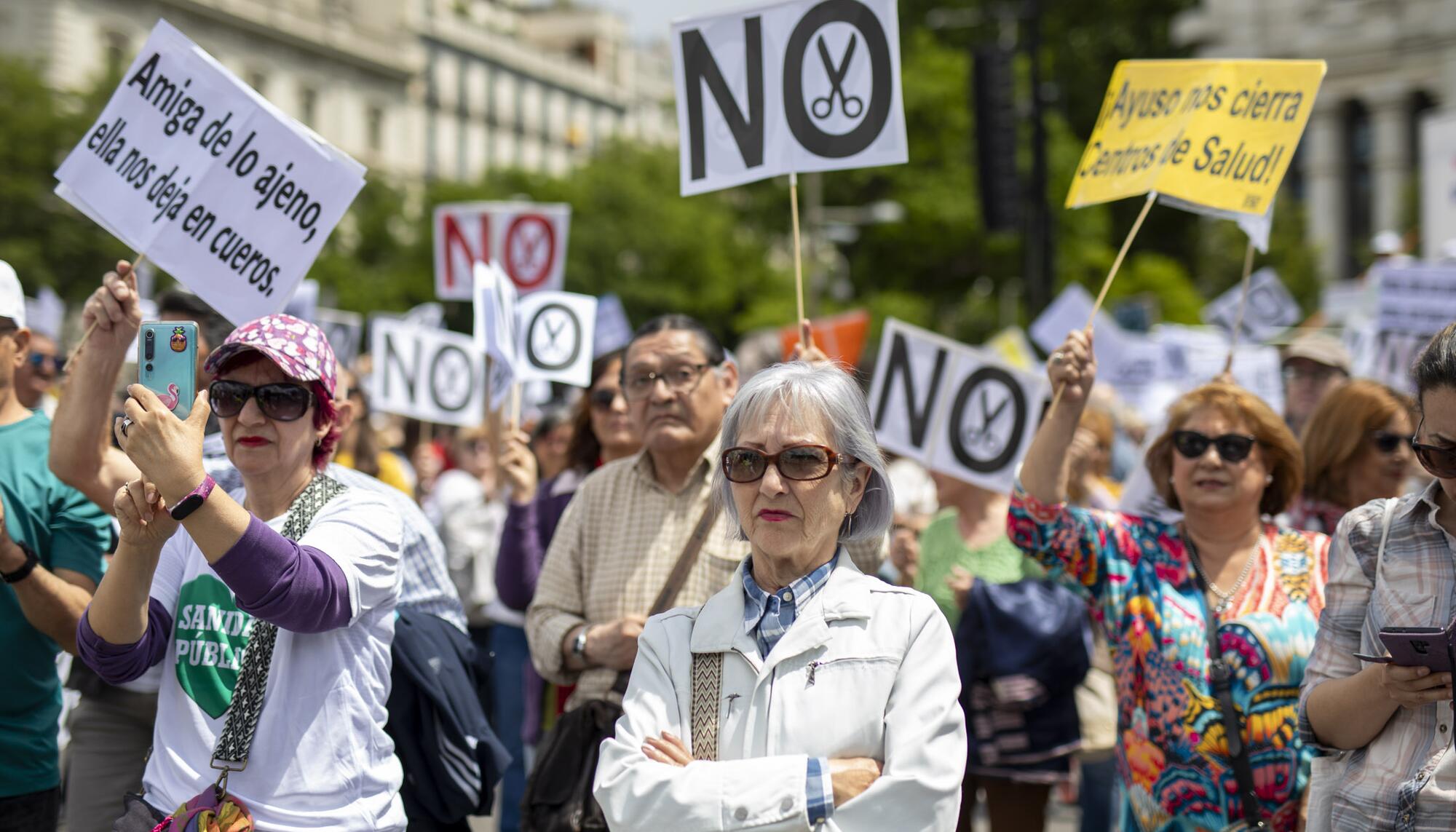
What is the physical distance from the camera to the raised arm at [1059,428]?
4.26m

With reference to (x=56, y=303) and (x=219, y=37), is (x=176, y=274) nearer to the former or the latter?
(x=56, y=303)

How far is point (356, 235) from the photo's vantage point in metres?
53.6

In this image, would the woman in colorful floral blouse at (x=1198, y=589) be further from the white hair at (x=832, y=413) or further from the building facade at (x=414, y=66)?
the building facade at (x=414, y=66)

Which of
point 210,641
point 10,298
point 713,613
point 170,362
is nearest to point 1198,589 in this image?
point 713,613

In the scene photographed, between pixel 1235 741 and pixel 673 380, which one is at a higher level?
pixel 673 380

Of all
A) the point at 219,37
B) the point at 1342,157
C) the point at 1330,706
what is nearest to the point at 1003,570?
the point at 1330,706

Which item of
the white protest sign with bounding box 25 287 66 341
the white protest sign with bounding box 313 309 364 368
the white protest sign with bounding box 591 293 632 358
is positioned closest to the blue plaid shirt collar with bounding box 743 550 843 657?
the white protest sign with bounding box 313 309 364 368

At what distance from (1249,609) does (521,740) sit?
4.25 metres

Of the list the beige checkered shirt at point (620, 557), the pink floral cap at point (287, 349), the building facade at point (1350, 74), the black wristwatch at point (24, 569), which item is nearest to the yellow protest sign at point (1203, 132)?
the beige checkered shirt at point (620, 557)

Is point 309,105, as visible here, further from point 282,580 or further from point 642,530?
point 282,580

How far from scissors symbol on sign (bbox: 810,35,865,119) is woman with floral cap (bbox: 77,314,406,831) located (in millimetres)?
2005

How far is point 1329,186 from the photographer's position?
4722 centimetres

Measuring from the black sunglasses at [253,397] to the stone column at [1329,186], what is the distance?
153ft

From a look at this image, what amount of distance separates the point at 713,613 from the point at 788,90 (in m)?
2.45
